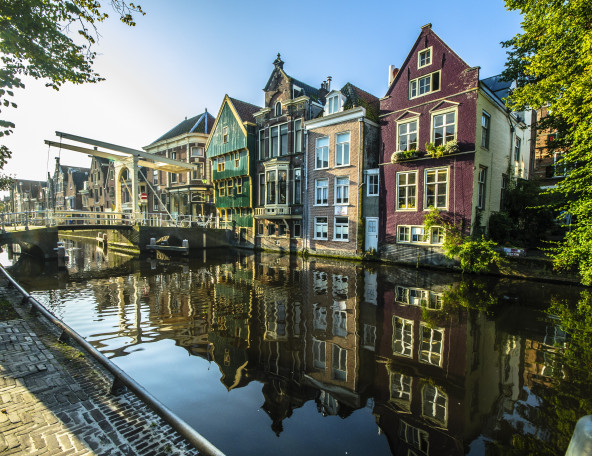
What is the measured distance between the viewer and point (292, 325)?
8.04m

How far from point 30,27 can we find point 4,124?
254 cm

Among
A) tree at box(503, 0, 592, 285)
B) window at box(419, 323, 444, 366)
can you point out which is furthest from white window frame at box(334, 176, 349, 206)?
window at box(419, 323, 444, 366)

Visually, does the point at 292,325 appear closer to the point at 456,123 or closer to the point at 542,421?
the point at 542,421

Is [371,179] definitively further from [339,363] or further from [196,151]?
[196,151]

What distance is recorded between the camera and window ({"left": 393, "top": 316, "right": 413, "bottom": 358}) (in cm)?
657

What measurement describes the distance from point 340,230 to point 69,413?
20.1 metres

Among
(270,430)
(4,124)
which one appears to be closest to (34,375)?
(270,430)

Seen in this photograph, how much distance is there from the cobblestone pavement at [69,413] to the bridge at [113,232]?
18.2 m

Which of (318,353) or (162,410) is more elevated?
(162,410)

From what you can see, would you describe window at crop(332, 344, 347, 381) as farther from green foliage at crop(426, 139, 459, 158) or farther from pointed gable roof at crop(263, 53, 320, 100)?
pointed gable roof at crop(263, 53, 320, 100)

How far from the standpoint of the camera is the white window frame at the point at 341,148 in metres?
22.3

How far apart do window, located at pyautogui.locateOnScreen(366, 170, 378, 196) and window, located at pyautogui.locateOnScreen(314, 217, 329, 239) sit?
167 inches

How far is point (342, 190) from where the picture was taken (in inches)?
892

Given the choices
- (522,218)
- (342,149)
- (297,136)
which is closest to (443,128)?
(342,149)
